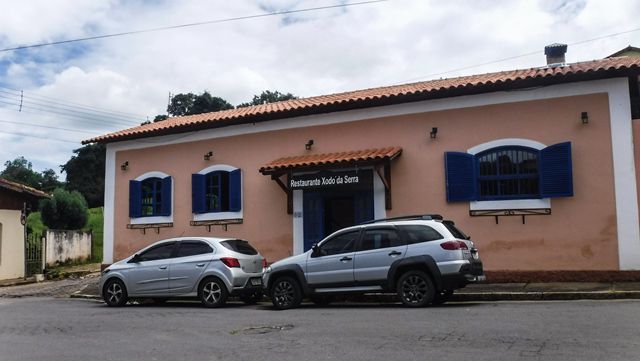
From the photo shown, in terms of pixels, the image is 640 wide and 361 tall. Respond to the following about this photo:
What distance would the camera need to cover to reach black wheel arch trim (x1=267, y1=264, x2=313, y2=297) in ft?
36.2

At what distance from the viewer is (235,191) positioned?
16.5 meters

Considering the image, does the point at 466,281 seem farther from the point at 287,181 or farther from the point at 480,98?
the point at 287,181

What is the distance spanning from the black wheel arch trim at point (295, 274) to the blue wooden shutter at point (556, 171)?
18.2 ft


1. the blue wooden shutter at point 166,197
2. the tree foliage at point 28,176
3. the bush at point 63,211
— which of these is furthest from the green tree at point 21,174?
the blue wooden shutter at point 166,197

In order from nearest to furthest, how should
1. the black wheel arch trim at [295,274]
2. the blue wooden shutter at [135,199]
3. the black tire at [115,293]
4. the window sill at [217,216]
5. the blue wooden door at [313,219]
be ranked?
the black wheel arch trim at [295,274]
the black tire at [115,293]
the blue wooden door at [313,219]
the window sill at [217,216]
the blue wooden shutter at [135,199]

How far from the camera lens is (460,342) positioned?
22.2 ft

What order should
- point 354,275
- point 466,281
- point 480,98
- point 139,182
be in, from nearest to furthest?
point 466,281
point 354,275
point 480,98
point 139,182

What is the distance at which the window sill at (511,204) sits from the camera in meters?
12.9

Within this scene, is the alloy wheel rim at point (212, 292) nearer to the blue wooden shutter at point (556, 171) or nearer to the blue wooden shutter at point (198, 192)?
the blue wooden shutter at point (198, 192)

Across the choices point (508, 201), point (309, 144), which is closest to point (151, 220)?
point (309, 144)

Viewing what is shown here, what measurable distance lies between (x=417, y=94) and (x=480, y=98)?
4.68 ft

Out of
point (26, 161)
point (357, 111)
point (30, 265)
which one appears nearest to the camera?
point (357, 111)

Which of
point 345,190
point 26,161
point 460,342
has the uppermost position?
point 26,161

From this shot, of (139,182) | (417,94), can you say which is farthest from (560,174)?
(139,182)
